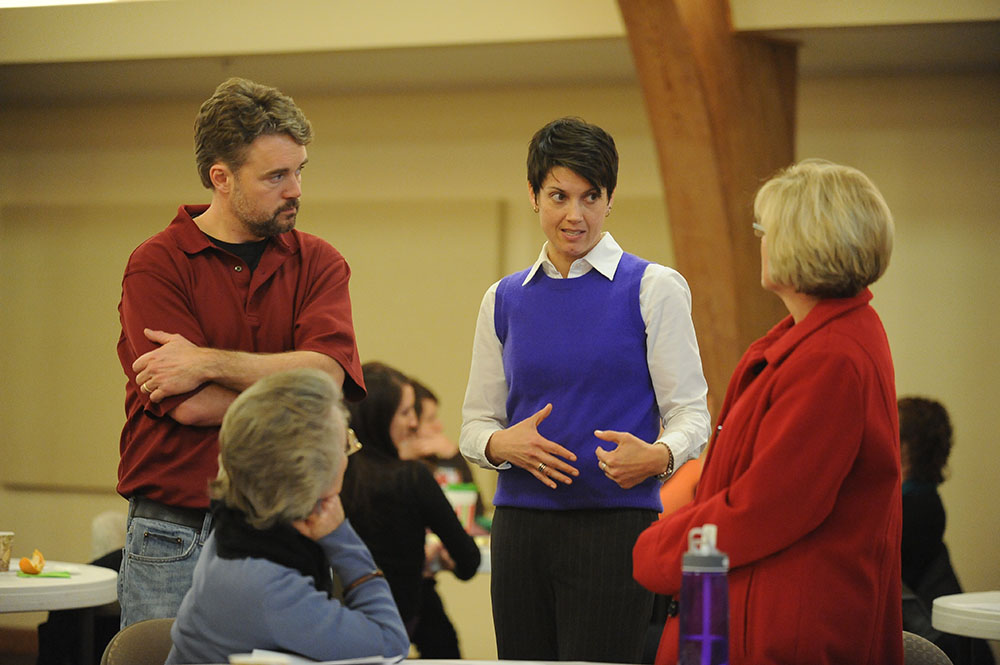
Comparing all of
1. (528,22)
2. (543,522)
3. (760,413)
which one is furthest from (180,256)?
(528,22)

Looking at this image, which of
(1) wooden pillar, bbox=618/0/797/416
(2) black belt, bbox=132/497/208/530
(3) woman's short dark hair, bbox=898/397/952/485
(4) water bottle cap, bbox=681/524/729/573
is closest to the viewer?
(4) water bottle cap, bbox=681/524/729/573

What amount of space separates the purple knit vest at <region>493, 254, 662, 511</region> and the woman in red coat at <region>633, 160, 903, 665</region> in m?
0.52

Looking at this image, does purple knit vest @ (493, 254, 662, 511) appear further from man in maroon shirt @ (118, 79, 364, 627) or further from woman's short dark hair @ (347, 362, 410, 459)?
woman's short dark hair @ (347, 362, 410, 459)

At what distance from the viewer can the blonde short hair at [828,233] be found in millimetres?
1770

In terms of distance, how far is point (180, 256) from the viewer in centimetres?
239

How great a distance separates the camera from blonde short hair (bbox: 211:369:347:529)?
1703mm

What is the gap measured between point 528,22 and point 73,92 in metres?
3.08

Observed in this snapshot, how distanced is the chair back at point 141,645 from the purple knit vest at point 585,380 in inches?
29.2

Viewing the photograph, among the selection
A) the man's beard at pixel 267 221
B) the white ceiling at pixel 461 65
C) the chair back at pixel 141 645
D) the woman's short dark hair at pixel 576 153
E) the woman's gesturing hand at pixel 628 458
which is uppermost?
the white ceiling at pixel 461 65

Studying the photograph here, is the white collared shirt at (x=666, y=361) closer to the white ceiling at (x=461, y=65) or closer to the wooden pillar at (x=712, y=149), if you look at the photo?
the wooden pillar at (x=712, y=149)

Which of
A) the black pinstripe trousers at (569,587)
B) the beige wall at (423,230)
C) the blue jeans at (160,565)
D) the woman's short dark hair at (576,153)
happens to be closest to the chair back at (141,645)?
the blue jeans at (160,565)

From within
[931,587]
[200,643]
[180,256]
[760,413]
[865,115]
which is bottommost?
[931,587]

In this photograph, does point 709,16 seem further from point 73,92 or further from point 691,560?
point 73,92

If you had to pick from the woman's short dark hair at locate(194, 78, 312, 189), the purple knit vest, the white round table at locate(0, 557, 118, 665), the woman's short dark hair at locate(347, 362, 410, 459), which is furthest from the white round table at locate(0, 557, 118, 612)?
the purple knit vest
